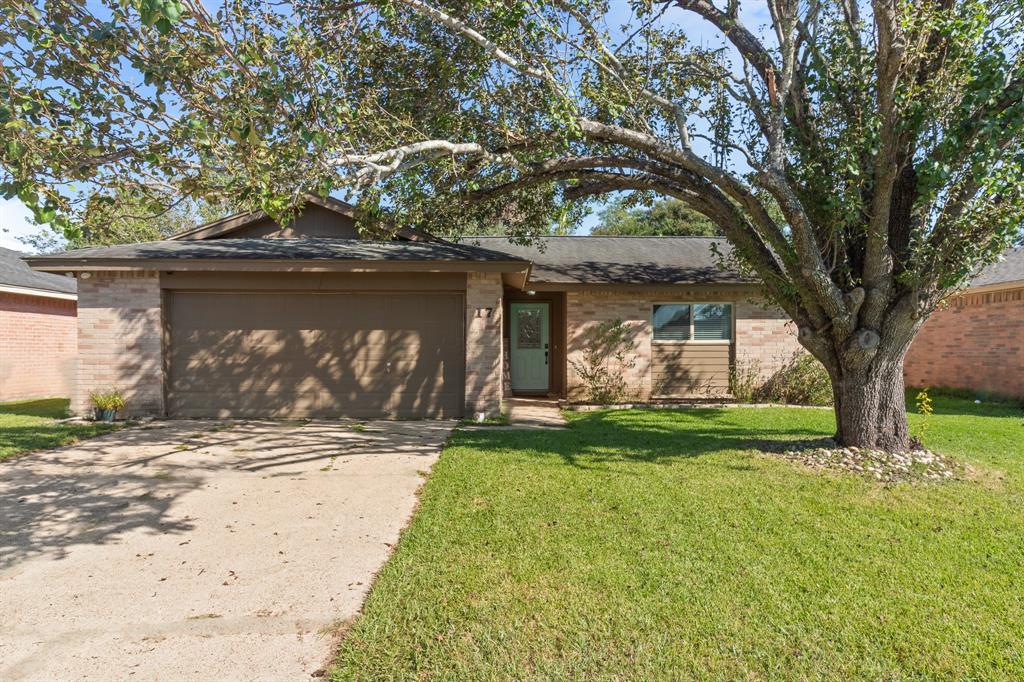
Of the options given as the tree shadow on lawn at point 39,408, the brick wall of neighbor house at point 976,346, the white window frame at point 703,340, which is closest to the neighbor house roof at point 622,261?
the white window frame at point 703,340

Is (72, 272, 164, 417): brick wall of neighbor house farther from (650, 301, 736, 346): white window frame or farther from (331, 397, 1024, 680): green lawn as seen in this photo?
(650, 301, 736, 346): white window frame

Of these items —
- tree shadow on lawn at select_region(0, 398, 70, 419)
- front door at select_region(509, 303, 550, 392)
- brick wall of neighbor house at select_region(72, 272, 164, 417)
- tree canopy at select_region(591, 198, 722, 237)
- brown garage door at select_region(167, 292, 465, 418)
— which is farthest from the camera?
tree canopy at select_region(591, 198, 722, 237)

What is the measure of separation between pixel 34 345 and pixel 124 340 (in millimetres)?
6427

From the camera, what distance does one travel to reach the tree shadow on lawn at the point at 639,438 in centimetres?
711

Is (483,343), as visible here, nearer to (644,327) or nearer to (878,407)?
(644,327)

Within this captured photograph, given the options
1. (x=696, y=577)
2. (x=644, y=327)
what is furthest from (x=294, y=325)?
(x=696, y=577)

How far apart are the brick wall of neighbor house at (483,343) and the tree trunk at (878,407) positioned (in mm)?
5253

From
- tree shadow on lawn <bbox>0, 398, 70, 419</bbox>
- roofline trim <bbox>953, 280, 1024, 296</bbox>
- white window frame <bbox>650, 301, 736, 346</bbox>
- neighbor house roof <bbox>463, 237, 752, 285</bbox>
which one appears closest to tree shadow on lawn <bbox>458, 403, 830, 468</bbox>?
white window frame <bbox>650, 301, 736, 346</bbox>

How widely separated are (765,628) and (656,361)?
31.6ft

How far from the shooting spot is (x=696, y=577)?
12.0 feet

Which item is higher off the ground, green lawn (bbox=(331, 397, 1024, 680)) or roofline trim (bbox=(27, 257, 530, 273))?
roofline trim (bbox=(27, 257, 530, 273))

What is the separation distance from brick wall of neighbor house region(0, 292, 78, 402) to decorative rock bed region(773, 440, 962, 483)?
1427 cm

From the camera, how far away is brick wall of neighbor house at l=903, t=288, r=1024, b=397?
1262 cm

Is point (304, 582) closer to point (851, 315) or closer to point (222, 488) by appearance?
point (222, 488)
